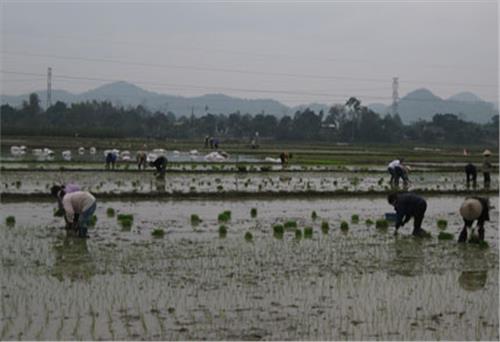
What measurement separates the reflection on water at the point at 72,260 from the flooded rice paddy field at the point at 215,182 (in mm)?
8055

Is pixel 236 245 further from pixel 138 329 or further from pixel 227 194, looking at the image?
pixel 227 194

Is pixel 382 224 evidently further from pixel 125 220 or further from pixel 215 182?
pixel 215 182

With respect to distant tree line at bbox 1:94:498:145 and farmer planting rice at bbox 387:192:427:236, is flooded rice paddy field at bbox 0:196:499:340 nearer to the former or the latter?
farmer planting rice at bbox 387:192:427:236

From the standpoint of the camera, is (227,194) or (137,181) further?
(137,181)

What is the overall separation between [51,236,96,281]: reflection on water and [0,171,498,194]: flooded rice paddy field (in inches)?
317

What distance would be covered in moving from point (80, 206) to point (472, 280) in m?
6.15

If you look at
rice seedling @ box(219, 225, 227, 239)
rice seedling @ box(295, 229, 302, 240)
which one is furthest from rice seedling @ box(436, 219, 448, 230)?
rice seedling @ box(219, 225, 227, 239)

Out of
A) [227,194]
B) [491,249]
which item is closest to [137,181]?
[227,194]

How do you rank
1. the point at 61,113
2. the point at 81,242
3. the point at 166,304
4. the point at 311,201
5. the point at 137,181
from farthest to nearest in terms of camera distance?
the point at 61,113 < the point at 137,181 < the point at 311,201 < the point at 81,242 < the point at 166,304

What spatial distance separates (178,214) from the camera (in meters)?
15.7

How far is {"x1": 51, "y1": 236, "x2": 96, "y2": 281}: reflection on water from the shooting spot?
877 cm

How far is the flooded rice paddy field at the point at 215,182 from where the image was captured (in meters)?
20.6

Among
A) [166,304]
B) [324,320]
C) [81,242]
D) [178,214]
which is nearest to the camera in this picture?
[324,320]

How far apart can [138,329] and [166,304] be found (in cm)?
94
